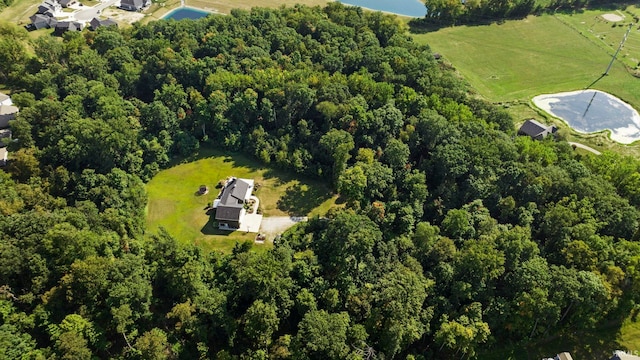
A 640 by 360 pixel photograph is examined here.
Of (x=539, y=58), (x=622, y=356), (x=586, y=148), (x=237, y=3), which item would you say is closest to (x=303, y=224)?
(x=622, y=356)

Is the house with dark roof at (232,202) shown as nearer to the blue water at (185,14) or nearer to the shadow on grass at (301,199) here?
the shadow on grass at (301,199)

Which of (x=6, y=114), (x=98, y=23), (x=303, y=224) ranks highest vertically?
(x=98, y=23)

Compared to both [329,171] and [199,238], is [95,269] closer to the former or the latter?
[199,238]

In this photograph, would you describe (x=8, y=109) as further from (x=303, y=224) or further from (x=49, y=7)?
(x=303, y=224)

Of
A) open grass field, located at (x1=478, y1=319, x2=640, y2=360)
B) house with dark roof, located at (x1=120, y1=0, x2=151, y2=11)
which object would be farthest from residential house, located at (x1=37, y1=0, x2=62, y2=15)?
open grass field, located at (x1=478, y1=319, x2=640, y2=360)

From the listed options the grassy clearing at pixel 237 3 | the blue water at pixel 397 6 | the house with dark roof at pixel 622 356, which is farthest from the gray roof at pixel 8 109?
the house with dark roof at pixel 622 356

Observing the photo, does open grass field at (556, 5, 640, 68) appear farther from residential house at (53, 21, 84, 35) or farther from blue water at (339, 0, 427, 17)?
residential house at (53, 21, 84, 35)
